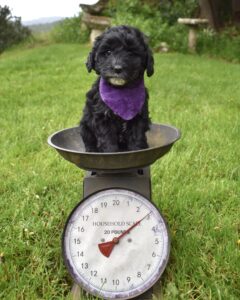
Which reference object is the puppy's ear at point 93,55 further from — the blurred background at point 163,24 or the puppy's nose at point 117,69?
the blurred background at point 163,24

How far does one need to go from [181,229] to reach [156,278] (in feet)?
2.25

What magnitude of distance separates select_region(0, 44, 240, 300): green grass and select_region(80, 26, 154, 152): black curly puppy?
0.73 metres

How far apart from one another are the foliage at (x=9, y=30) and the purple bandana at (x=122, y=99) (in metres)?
13.0

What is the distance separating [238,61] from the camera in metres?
10.8

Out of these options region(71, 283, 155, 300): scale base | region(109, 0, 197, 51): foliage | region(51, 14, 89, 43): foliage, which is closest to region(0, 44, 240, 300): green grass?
region(71, 283, 155, 300): scale base

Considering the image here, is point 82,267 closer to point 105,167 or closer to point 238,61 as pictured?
point 105,167

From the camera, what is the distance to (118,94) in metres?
2.36

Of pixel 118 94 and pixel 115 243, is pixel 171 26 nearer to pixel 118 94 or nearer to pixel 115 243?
pixel 118 94

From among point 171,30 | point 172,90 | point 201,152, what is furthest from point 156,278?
point 171,30

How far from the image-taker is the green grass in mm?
2633

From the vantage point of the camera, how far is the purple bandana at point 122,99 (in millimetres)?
2354

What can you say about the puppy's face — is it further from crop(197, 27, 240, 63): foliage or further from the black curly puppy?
crop(197, 27, 240, 63): foliage

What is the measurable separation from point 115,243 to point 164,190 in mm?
1147

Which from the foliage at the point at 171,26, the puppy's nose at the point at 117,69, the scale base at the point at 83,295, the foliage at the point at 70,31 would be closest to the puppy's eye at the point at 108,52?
the puppy's nose at the point at 117,69
